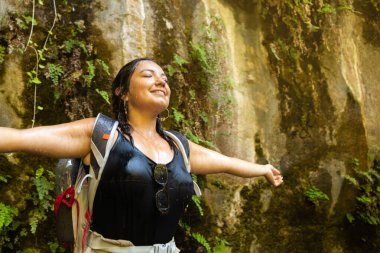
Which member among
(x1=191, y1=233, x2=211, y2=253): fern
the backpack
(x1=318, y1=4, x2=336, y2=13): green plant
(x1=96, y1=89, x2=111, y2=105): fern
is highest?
(x1=318, y1=4, x2=336, y2=13): green plant

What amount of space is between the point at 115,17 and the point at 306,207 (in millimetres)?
4569

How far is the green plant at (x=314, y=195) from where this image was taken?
7160 mm

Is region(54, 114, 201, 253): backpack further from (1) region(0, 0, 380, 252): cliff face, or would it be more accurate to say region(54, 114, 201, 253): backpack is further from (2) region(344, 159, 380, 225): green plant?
(2) region(344, 159, 380, 225): green plant

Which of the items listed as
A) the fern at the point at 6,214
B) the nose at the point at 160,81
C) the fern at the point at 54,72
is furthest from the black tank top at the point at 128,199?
the fern at the point at 54,72

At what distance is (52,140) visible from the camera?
2857 millimetres

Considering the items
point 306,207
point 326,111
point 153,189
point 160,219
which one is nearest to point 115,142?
point 153,189

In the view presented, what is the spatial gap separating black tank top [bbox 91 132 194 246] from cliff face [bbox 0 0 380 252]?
268cm

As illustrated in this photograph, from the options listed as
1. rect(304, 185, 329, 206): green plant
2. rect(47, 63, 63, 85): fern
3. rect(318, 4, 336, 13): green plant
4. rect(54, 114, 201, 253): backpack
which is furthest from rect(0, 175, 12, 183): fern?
rect(318, 4, 336, 13): green plant

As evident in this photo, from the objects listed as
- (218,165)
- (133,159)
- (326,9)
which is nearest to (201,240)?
(218,165)

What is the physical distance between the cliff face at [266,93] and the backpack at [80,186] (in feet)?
7.46

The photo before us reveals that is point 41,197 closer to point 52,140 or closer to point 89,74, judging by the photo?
point 89,74

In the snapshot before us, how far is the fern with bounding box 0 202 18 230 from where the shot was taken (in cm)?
450

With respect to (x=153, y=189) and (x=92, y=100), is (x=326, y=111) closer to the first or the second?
(x=92, y=100)

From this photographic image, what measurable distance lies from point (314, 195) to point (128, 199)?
497cm
